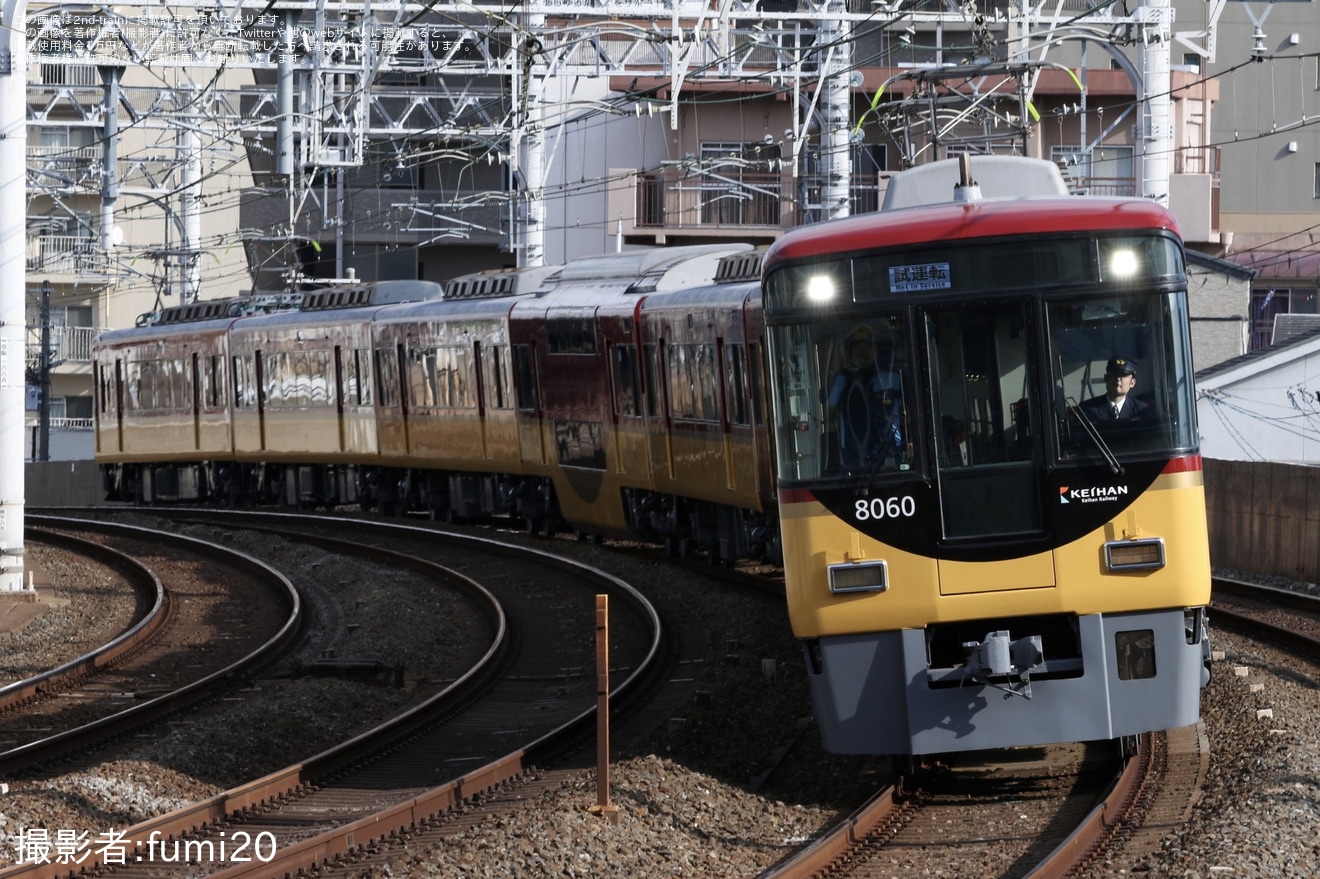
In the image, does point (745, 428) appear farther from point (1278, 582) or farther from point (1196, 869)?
point (1196, 869)

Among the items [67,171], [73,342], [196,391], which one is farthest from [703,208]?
[73,342]

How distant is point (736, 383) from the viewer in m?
14.9

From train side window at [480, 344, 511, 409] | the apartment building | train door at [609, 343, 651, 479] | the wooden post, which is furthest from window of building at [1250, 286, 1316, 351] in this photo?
the wooden post

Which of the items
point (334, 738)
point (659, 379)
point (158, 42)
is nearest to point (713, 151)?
point (158, 42)

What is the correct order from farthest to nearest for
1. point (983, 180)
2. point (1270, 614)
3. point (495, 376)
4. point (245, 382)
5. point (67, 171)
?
point (67, 171)
point (245, 382)
point (495, 376)
point (1270, 614)
point (983, 180)

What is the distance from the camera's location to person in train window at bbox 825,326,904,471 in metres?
8.19

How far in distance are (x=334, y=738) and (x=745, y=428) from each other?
16.2 feet

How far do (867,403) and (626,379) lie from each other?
9751mm

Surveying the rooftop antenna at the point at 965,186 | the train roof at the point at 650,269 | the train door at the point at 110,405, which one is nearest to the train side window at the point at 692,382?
the train roof at the point at 650,269

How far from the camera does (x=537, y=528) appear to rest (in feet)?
71.6

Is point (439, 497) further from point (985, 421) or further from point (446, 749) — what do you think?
point (985, 421)

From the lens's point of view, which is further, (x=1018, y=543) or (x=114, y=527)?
(x=114, y=527)

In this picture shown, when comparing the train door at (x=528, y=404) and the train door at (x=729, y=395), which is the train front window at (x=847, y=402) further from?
the train door at (x=528, y=404)

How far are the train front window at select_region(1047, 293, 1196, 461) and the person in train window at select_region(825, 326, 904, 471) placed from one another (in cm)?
67
